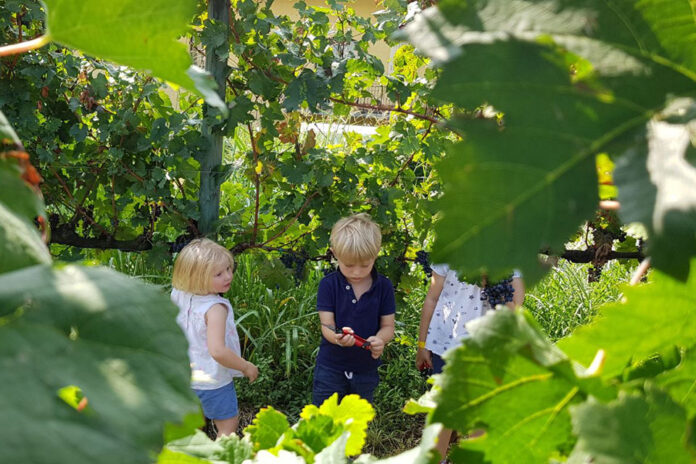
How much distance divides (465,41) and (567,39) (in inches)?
2.0

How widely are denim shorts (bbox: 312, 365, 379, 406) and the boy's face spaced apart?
18.1 inches

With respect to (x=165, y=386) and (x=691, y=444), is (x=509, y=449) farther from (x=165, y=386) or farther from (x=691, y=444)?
(x=165, y=386)

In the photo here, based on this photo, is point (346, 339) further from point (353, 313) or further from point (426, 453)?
point (426, 453)

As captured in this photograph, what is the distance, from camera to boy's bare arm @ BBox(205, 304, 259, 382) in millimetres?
2641

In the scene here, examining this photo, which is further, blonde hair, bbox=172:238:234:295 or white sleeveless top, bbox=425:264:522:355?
white sleeveless top, bbox=425:264:522:355

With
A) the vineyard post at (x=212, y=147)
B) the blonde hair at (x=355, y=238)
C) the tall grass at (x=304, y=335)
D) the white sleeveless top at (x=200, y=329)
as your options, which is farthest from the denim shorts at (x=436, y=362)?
the vineyard post at (x=212, y=147)

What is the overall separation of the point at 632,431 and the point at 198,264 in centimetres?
244

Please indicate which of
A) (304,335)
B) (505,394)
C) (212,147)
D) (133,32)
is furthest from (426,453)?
(304,335)

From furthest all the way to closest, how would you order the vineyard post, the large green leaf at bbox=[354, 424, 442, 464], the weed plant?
1. the weed plant
2. the vineyard post
3. the large green leaf at bbox=[354, 424, 442, 464]

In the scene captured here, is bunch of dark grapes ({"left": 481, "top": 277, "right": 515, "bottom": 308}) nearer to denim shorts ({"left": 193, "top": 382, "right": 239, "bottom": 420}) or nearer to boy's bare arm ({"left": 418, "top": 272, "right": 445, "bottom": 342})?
boy's bare arm ({"left": 418, "top": 272, "right": 445, "bottom": 342})

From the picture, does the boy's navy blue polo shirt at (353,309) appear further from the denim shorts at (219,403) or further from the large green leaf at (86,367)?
the large green leaf at (86,367)

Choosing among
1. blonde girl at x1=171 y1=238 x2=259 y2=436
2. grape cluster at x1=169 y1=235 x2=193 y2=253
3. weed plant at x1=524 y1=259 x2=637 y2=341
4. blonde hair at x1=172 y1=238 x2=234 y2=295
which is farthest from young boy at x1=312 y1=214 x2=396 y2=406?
weed plant at x1=524 y1=259 x2=637 y2=341

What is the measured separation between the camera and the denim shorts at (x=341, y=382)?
9.87 feet

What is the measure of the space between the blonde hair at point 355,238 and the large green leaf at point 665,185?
246cm
